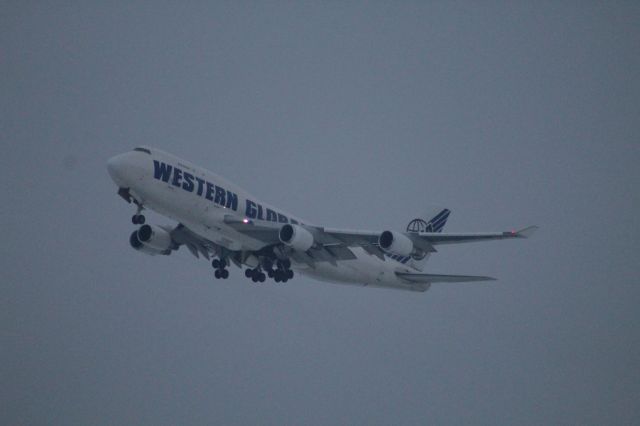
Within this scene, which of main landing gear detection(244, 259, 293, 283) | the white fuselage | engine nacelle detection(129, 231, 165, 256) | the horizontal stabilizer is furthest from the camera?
engine nacelle detection(129, 231, 165, 256)

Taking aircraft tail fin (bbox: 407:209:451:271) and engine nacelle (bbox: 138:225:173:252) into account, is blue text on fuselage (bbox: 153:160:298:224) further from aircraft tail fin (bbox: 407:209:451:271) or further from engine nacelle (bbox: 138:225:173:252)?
aircraft tail fin (bbox: 407:209:451:271)

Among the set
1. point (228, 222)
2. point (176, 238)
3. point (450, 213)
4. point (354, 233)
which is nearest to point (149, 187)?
point (228, 222)

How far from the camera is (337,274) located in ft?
152

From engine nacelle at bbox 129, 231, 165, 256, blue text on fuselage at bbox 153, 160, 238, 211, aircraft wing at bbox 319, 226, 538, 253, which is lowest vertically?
aircraft wing at bbox 319, 226, 538, 253

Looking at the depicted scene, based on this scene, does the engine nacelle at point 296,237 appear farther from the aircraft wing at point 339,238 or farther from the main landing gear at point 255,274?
the main landing gear at point 255,274

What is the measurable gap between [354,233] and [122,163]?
12.6 meters

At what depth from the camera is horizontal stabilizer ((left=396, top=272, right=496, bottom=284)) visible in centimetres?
4220

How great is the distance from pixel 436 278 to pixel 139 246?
18.0 metres

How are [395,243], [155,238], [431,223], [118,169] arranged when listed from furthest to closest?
[431,223], [155,238], [395,243], [118,169]

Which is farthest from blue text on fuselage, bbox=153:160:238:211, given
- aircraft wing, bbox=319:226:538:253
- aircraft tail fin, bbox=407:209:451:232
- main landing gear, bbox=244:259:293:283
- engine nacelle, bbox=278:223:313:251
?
aircraft tail fin, bbox=407:209:451:232

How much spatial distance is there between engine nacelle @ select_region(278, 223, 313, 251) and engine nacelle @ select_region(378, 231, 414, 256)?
3953 millimetres

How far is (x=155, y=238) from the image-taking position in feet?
146

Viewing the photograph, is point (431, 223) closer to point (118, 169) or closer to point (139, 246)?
point (139, 246)

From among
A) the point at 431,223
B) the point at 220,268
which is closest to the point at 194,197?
the point at 220,268
